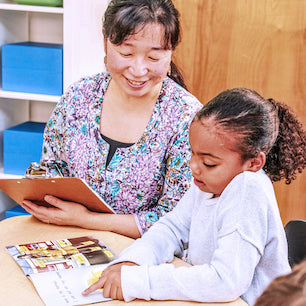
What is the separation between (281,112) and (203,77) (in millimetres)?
1612

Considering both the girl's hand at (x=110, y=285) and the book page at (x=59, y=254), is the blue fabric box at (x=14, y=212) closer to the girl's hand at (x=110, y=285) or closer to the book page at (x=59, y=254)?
the book page at (x=59, y=254)

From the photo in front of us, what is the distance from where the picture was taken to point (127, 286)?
1054 mm

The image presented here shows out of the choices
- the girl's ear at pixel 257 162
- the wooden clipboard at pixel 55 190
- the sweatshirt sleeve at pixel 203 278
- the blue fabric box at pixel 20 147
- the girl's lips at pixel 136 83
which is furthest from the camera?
the blue fabric box at pixel 20 147

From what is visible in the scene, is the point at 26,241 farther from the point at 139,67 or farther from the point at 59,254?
the point at 139,67

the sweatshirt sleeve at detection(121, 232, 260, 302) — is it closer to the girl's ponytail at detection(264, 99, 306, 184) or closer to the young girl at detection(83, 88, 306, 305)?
the young girl at detection(83, 88, 306, 305)

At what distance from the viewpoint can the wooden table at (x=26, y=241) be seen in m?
1.06

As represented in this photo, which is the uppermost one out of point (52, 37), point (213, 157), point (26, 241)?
point (52, 37)

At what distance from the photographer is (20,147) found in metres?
2.67

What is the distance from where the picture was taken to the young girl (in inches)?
40.5

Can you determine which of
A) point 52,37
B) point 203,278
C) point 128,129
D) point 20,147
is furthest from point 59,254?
point 52,37

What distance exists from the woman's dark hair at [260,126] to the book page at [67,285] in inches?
17.4

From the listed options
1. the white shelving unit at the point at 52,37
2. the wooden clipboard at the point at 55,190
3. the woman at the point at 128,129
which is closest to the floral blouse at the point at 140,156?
the woman at the point at 128,129

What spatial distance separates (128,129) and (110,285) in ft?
2.18

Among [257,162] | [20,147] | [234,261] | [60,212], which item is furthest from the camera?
[20,147]
